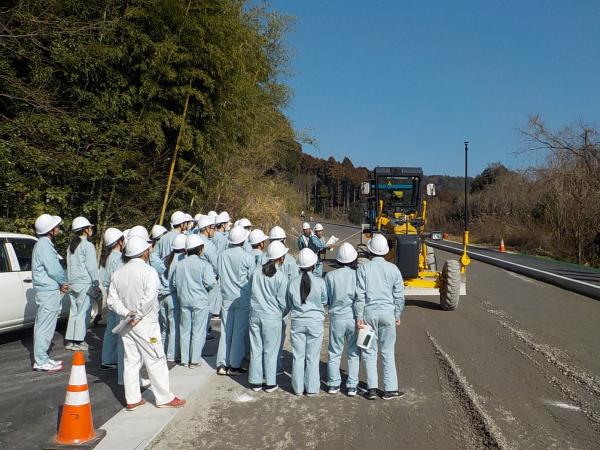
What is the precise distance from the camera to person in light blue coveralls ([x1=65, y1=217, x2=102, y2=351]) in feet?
22.7

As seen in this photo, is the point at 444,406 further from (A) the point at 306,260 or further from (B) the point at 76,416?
(B) the point at 76,416

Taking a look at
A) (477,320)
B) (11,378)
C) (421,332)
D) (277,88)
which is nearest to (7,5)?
(11,378)

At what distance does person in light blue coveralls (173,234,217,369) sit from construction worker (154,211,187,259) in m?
2.09

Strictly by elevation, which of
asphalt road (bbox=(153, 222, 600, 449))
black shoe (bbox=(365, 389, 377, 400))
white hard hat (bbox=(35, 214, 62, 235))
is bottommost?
asphalt road (bbox=(153, 222, 600, 449))

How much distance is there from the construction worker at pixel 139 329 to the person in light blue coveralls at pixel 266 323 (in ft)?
3.12

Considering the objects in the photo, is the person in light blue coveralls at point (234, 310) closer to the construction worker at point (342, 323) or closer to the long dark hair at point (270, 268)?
the long dark hair at point (270, 268)

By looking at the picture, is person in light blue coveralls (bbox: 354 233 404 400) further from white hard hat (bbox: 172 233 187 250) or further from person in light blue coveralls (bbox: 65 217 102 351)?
person in light blue coveralls (bbox: 65 217 102 351)

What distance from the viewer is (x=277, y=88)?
70.4 ft

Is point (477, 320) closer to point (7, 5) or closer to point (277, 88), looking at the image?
point (7, 5)

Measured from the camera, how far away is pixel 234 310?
6.03 metres

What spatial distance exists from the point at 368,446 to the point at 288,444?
0.64 m

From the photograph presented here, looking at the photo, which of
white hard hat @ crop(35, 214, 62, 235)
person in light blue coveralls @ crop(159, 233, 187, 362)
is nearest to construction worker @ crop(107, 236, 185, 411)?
person in light blue coveralls @ crop(159, 233, 187, 362)

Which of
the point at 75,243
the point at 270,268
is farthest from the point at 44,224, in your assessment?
the point at 270,268

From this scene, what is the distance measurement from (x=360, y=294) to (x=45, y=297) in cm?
384
